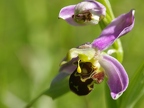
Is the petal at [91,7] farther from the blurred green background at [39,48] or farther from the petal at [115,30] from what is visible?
the blurred green background at [39,48]

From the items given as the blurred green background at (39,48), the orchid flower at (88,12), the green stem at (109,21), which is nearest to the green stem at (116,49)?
the green stem at (109,21)

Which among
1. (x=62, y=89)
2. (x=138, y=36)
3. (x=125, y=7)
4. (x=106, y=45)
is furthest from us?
(x=125, y=7)

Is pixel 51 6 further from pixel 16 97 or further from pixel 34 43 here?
pixel 16 97

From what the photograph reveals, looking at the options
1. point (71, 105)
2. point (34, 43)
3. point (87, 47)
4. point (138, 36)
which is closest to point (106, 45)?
point (87, 47)

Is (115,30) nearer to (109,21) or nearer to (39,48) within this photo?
(109,21)

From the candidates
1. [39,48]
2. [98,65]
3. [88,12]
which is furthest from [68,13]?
[39,48]

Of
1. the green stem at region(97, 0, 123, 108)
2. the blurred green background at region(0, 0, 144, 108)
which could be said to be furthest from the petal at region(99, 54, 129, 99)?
the blurred green background at region(0, 0, 144, 108)

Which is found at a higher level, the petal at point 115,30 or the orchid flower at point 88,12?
the orchid flower at point 88,12
